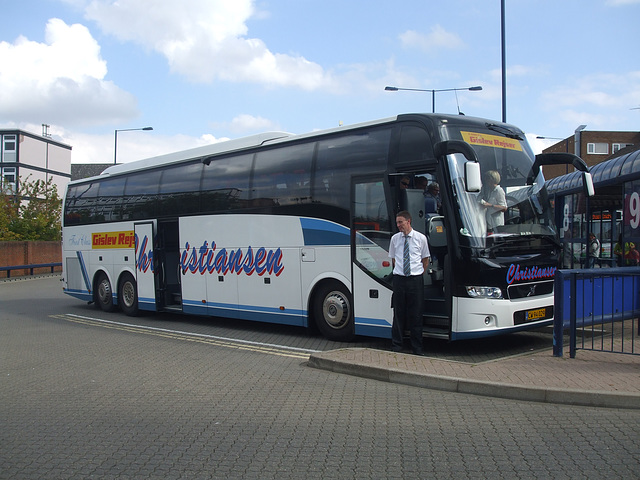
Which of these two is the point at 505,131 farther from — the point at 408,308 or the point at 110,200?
the point at 110,200

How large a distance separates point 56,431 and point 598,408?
5146mm

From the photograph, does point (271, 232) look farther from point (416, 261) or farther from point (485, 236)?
point (485, 236)

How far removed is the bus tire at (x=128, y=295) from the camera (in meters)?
14.8

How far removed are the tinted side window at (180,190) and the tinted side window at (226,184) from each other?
0.83 ft

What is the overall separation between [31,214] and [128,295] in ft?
93.7

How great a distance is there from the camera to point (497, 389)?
6293mm

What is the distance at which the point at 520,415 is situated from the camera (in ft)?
18.5

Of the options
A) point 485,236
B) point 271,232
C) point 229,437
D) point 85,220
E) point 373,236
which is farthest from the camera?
point 85,220

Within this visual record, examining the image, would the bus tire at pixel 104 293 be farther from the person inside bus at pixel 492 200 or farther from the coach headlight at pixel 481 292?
the person inside bus at pixel 492 200

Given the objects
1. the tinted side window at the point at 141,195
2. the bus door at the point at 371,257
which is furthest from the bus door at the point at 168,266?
the bus door at the point at 371,257

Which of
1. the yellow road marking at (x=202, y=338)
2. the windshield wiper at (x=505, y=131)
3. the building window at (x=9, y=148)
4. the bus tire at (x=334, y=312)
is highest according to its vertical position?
the building window at (x=9, y=148)

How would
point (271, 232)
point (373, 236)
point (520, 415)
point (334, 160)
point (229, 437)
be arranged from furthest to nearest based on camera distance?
point (271, 232), point (334, 160), point (373, 236), point (520, 415), point (229, 437)

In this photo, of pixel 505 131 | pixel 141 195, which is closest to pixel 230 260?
pixel 141 195

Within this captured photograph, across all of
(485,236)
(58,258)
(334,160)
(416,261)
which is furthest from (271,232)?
(58,258)
